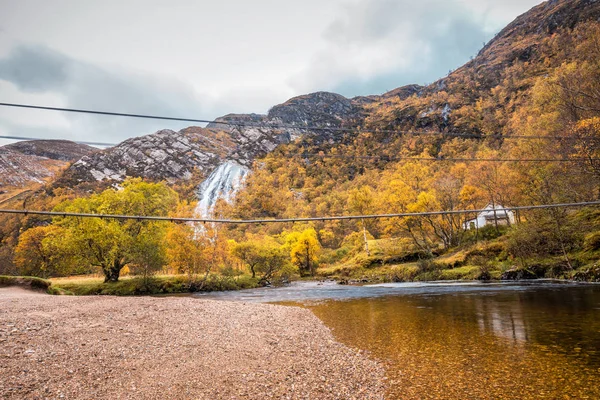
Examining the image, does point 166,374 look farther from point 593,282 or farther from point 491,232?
point 491,232

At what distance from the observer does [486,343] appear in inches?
380

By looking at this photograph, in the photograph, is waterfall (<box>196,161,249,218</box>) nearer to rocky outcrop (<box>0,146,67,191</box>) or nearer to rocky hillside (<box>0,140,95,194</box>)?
rocky hillside (<box>0,140,95,194</box>)

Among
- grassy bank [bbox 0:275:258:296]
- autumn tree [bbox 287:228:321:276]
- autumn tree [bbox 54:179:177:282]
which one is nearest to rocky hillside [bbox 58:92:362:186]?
autumn tree [bbox 287:228:321:276]

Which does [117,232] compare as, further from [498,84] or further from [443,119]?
[498,84]

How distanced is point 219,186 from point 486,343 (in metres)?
102

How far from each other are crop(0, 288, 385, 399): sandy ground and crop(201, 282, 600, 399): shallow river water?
967 mm

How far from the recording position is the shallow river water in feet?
21.5

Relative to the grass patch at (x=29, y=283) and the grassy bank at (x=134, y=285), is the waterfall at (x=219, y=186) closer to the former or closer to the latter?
the grassy bank at (x=134, y=285)

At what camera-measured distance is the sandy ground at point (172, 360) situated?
6.53 m

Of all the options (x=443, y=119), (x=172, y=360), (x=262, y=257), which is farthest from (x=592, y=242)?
(x=443, y=119)

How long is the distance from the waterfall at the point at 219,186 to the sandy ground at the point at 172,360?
222 feet

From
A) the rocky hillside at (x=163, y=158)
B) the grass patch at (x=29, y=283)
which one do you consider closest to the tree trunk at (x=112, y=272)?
the grass patch at (x=29, y=283)

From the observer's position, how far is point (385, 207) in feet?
163

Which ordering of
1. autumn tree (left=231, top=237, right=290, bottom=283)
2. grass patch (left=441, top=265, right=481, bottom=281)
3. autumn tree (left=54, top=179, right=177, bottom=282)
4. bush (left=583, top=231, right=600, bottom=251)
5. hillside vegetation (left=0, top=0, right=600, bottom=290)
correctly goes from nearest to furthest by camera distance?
bush (left=583, top=231, right=600, bottom=251), hillside vegetation (left=0, top=0, right=600, bottom=290), grass patch (left=441, top=265, right=481, bottom=281), autumn tree (left=54, top=179, right=177, bottom=282), autumn tree (left=231, top=237, right=290, bottom=283)
